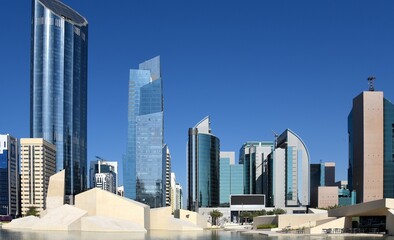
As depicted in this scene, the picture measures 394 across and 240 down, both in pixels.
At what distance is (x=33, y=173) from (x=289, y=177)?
82.8 metres

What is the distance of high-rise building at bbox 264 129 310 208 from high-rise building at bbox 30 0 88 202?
2693 inches

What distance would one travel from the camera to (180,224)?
3455 inches

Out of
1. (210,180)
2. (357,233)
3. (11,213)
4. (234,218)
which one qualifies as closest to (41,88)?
(11,213)

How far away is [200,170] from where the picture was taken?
7057 inches

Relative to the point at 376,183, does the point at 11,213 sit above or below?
below

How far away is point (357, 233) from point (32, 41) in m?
147

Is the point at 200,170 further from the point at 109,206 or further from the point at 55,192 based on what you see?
the point at 109,206

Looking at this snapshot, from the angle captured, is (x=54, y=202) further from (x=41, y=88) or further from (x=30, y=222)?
(x=41, y=88)

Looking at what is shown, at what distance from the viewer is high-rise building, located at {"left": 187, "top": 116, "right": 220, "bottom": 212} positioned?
17850 cm

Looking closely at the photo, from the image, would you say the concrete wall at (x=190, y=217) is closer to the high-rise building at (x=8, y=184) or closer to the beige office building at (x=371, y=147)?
the beige office building at (x=371, y=147)

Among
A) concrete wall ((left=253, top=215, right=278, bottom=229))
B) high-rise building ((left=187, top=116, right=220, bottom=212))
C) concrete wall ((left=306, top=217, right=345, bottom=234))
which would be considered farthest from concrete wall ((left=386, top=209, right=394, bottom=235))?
high-rise building ((left=187, top=116, right=220, bottom=212))

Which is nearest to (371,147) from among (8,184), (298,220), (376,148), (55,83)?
(376,148)

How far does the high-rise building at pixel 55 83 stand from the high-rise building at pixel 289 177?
6840cm

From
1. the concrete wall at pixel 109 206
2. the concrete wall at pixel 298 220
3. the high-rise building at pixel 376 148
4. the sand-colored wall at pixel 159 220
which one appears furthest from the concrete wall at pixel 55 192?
the high-rise building at pixel 376 148
